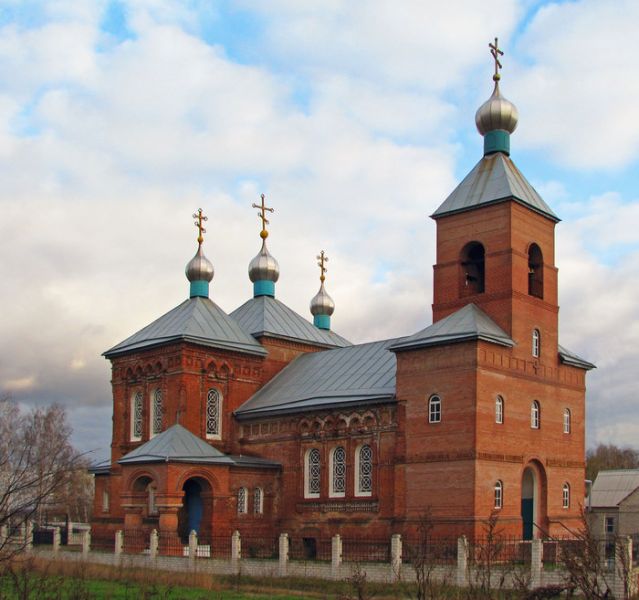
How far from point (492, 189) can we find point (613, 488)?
25494 mm

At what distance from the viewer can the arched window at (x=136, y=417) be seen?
31809mm

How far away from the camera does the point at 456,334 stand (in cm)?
2342

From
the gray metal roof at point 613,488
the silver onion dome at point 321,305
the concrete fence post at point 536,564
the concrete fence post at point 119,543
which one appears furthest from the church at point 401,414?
the gray metal roof at point 613,488

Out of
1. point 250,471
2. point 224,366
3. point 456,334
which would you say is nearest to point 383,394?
point 456,334

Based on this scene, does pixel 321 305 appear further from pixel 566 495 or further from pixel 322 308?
pixel 566 495

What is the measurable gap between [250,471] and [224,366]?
13.6ft

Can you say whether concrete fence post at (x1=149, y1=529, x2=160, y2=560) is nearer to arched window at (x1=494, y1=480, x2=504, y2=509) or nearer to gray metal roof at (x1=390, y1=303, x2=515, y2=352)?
gray metal roof at (x1=390, y1=303, x2=515, y2=352)

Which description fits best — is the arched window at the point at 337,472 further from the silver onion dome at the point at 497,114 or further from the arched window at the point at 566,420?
the silver onion dome at the point at 497,114

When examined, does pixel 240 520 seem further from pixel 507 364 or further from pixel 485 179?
pixel 485 179

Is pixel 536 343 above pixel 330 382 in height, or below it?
above

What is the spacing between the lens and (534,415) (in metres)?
25.0

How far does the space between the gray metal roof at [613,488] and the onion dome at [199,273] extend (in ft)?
75.7

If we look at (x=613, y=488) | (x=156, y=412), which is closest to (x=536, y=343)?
(x=156, y=412)

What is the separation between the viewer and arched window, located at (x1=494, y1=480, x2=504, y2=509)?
23141mm
